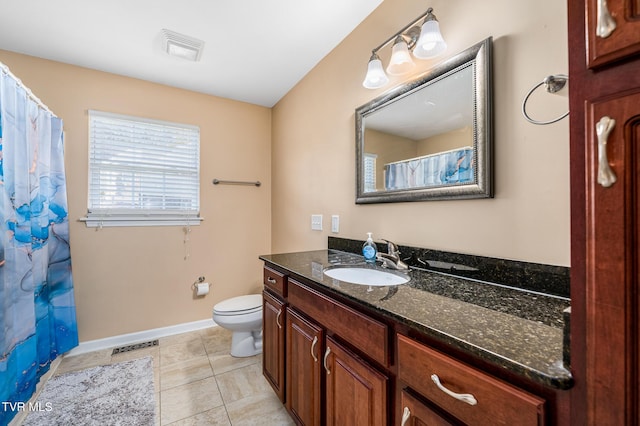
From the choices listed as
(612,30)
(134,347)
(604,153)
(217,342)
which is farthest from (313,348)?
(134,347)

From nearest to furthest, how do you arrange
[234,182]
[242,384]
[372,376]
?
[372,376] → [242,384] → [234,182]

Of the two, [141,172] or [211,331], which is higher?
[141,172]

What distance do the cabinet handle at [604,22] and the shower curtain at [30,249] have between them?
232cm

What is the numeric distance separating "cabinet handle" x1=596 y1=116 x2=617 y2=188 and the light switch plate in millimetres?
1593

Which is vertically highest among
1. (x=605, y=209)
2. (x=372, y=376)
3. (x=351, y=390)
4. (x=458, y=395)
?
(x=605, y=209)

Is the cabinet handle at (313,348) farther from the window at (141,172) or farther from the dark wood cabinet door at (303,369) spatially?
the window at (141,172)

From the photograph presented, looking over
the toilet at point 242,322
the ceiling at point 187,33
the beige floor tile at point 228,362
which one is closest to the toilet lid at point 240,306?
the toilet at point 242,322

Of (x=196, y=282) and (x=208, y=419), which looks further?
(x=196, y=282)

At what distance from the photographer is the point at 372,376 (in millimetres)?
876

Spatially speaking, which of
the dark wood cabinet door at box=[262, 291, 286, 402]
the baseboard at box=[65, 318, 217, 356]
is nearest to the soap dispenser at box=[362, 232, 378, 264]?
the dark wood cabinet door at box=[262, 291, 286, 402]

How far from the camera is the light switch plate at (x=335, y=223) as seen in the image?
199 centimetres

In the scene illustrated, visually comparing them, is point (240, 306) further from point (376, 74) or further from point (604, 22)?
point (604, 22)

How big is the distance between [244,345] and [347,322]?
1573 millimetres

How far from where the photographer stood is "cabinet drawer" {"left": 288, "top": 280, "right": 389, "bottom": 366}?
85 centimetres
